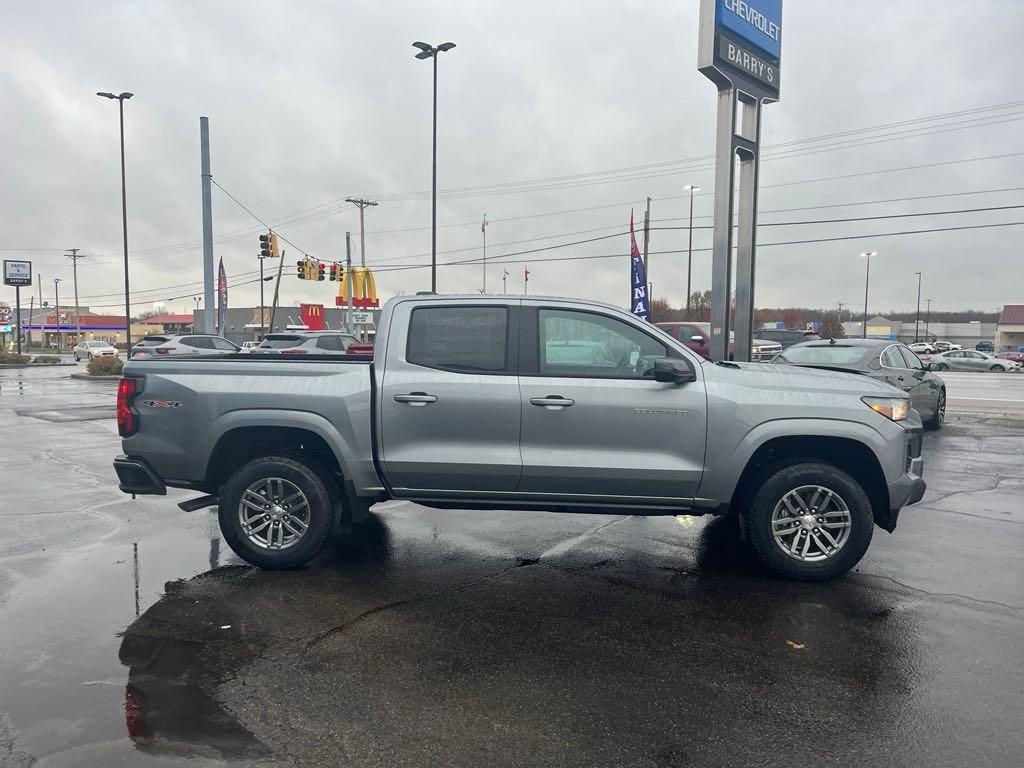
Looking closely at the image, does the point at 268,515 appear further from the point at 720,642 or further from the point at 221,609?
the point at 720,642

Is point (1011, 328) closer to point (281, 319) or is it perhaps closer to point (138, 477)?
point (281, 319)

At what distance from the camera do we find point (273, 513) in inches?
214

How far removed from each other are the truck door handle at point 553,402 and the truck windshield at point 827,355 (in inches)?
310

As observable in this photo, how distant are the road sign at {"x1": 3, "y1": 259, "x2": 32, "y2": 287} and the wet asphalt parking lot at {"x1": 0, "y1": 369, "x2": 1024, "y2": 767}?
51.0m

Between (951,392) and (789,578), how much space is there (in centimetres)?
2151

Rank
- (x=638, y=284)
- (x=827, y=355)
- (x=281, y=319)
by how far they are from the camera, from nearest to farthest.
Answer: (x=827, y=355)
(x=638, y=284)
(x=281, y=319)

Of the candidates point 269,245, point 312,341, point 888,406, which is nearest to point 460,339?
point 888,406

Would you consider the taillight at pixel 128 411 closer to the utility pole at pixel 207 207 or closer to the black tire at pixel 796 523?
the black tire at pixel 796 523

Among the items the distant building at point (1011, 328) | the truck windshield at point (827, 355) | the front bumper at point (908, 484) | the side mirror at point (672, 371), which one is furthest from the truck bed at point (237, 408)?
the distant building at point (1011, 328)

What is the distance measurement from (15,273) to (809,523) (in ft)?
187

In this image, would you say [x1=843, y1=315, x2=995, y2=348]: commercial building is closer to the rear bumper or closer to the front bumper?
the front bumper

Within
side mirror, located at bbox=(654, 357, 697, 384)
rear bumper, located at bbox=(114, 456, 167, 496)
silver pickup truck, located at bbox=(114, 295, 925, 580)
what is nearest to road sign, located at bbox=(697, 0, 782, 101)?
A: silver pickup truck, located at bbox=(114, 295, 925, 580)

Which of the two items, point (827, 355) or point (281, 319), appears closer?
point (827, 355)

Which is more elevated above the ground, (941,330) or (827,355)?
(941,330)
